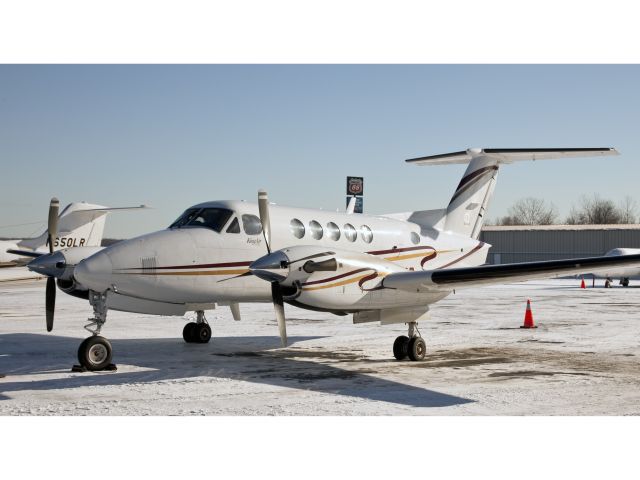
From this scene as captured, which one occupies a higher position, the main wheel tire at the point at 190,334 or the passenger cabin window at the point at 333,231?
the passenger cabin window at the point at 333,231

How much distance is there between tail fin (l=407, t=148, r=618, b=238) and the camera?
17.7m

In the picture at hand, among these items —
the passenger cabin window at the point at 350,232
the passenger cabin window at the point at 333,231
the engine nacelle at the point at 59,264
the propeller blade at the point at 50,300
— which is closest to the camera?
the engine nacelle at the point at 59,264

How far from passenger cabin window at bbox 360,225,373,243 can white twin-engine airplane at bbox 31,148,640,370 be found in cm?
3

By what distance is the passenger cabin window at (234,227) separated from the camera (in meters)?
13.5

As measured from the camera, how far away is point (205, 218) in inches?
535

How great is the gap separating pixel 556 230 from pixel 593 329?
57.2 metres

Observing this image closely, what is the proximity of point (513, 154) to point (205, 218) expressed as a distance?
834cm

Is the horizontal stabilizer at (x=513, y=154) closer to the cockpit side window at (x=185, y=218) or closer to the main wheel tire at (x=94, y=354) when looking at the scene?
the cockpit side window at (x=185, y=218)

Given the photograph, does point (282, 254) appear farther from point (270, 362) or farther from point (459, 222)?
point (459, 222)

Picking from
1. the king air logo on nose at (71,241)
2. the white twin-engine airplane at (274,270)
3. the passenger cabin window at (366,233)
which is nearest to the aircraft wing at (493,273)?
the white twin-engine airplane at (274,270)

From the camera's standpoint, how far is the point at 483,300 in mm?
32344

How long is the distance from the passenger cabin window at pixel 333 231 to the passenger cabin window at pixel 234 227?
6.64 ft

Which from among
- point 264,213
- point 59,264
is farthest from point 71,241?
point 264,213
